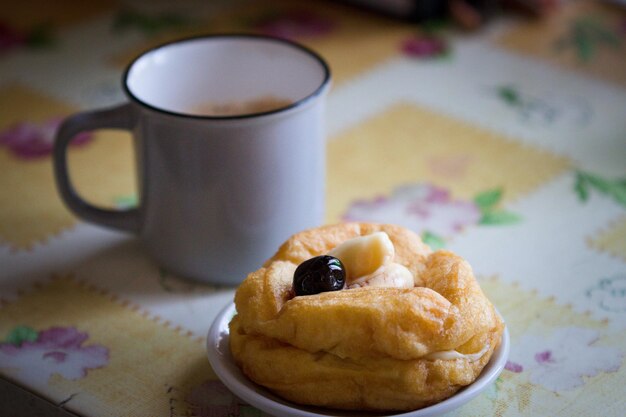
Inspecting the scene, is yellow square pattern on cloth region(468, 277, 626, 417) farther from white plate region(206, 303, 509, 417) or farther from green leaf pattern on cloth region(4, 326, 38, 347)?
green leaf pattern on cloth region(4, 326, 38, 347)

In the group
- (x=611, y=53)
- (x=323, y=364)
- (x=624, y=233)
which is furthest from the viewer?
(x=611, y=53)

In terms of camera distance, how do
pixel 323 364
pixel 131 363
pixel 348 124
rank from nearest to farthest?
pixel 323 364
pixel 131 363
pixel 348 124

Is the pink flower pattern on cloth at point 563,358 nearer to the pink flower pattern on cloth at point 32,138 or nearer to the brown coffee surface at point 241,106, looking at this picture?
the brown coffee surface at point 241,106

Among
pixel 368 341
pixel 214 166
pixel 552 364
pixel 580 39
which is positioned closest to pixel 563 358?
pixel 552 364

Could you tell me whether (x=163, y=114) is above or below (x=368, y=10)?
above

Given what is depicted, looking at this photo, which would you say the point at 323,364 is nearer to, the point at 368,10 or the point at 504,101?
the point at 504,101

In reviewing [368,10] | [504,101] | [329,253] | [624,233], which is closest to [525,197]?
[624,233]

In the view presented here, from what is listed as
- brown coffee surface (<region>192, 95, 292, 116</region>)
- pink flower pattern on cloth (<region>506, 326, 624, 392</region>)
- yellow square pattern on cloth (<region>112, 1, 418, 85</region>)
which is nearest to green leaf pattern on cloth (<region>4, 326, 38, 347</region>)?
brown coffee surface (<region>192, 95, 292, 116</region>)
